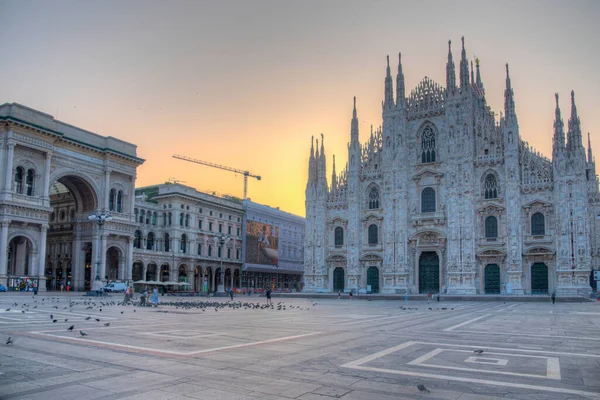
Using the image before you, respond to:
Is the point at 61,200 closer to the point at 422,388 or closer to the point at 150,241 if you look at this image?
the point at 150,241

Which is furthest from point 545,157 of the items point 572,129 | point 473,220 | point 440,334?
point 440,334

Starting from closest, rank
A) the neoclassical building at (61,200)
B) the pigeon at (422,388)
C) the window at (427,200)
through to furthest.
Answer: the pigeon at (422,388) → the neoclassical building at (61,200) → the window at (427,200)

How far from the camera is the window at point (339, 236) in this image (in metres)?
59.5

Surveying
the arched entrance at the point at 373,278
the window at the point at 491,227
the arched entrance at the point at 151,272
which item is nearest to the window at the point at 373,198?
the arched entrance at the point at 373,278

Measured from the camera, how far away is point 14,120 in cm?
4844

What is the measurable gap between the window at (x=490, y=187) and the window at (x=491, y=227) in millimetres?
2239

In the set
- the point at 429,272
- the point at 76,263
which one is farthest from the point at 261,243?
the point at 429,272

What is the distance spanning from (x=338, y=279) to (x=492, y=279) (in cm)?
1758

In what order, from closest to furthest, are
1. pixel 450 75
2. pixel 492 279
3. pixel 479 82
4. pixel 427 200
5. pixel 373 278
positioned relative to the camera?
pixel 492 279 → pixel 450 75 → pixel 427 200 → pixel 373 278 → pixel 479 82

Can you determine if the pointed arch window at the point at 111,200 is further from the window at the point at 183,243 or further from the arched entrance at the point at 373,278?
the arched entrance at the point at 373,278

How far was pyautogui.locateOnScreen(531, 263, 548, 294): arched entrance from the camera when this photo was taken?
155ft

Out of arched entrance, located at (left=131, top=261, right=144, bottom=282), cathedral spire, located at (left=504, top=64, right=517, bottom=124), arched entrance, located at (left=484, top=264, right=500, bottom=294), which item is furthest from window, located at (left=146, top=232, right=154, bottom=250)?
cathedral spire, located at (left=504, top=64, right=517, bottom=124)


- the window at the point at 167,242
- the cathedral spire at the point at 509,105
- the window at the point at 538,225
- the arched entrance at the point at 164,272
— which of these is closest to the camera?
the window at the point at 538,225

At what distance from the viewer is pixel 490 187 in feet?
167
